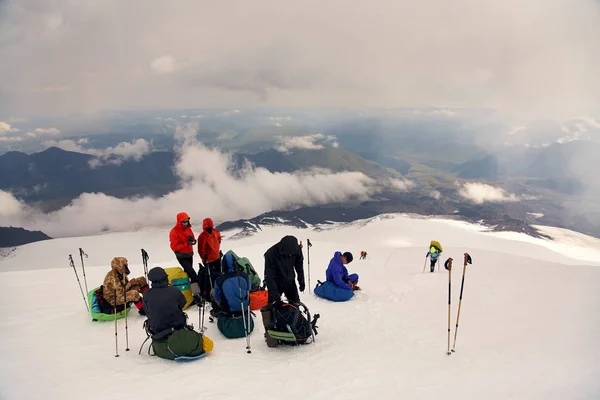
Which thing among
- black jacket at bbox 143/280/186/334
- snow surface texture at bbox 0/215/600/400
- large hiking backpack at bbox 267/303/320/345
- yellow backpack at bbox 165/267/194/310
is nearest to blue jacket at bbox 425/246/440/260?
snow surface texture at bbox 0/215/600/400

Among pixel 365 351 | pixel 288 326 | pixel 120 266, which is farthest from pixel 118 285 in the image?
pixel 365 351

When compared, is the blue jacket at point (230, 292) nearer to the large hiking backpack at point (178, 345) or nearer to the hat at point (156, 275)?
the large hiking backpack at point (178, 345)

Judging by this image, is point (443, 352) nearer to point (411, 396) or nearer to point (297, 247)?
→ point (411, 396)

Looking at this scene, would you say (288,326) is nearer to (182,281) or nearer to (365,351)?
(365,351)

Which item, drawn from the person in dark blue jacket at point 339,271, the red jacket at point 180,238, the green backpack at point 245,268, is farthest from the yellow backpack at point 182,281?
the person in dark blue jacket at point 339,271

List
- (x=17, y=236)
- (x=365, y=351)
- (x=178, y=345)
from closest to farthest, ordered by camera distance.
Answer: (x=178, y=345) < (x=365, y=351) < (x=17, y=236)

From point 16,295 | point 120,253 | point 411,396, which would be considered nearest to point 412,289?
point 411,396

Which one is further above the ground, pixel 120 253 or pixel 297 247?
pixel 297 247
